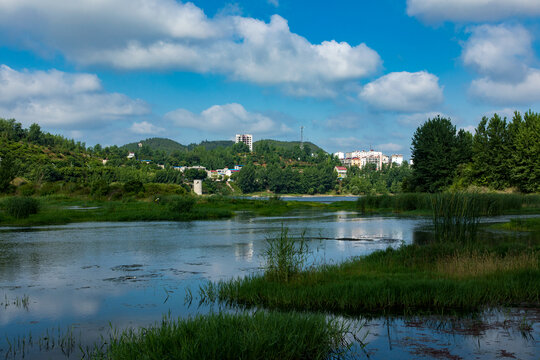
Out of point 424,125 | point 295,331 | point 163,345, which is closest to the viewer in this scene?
point 163,345

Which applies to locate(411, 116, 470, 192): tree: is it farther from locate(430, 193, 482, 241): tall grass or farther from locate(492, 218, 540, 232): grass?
locate(430, 193, 482, 241): tall grass

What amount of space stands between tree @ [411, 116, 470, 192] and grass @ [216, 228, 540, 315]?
5317 centimetres

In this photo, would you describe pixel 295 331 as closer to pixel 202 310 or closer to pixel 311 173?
pixel 202 310

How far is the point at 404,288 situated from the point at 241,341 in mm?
5549

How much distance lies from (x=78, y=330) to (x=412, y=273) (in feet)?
28.4

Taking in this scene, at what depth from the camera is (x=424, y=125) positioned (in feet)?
220

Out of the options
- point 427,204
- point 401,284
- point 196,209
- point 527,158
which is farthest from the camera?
point 527,158

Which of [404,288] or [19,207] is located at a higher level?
[19,207]

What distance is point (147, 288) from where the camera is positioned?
1308 cm

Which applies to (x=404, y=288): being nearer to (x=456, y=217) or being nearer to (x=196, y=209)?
(x=456, y=217)

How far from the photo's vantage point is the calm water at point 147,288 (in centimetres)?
823

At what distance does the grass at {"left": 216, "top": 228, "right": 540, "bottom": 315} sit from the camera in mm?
10344

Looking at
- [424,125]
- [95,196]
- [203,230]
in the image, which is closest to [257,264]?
[203,230]

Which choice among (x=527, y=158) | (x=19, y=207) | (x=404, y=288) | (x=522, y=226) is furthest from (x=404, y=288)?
(x=527, y=158)
